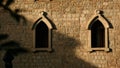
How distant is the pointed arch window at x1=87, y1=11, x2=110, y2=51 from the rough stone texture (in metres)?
0.20

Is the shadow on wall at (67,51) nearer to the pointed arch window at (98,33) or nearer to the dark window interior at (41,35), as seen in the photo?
the dark window interior at (41,35)

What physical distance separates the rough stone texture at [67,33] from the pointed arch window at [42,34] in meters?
0.19

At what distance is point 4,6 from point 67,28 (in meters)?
10.0

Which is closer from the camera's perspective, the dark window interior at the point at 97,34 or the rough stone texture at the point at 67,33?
the rough stone texture at the point at 67,33

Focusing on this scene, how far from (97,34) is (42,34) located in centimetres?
270

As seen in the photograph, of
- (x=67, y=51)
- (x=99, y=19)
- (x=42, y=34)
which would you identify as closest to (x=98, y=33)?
(x=99, y=19)

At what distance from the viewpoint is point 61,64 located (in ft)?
41.8

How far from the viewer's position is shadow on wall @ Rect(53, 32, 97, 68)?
1268 centimetres

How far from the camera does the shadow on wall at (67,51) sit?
12680mm

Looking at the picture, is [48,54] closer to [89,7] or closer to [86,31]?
[86,31]

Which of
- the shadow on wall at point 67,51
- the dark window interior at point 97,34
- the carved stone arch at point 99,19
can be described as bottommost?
the shadow on wall at point 67,51

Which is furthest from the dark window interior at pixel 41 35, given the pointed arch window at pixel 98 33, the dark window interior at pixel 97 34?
the dark window interior at pixel 97 34

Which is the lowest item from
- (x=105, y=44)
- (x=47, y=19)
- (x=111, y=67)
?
(x=111, y=67)

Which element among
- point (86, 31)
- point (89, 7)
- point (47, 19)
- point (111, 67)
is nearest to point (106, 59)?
point (111, 67)
